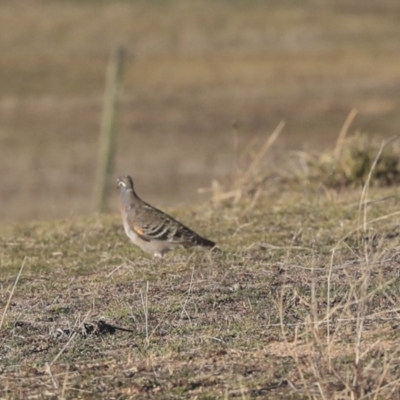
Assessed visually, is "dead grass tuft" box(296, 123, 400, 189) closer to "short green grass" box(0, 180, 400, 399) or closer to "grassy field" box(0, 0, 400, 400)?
"grassy field" box(0, 0, 400, 400)

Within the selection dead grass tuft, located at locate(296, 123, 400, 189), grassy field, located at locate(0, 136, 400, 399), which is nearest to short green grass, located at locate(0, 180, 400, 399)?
grassy field, located at locate(0, 136, 400, 399)

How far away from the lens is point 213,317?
19.9 ft

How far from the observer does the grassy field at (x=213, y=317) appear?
497 centimetres

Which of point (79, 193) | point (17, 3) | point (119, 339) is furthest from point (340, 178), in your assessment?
point (17, 3)

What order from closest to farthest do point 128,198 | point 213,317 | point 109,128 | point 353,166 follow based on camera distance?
point 213,317
point 128,198
point 353,166
point 109,128

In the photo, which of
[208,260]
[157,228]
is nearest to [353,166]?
[157,228]

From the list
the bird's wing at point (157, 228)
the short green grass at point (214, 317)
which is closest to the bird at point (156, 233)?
the bird's wing at point (157, 228)

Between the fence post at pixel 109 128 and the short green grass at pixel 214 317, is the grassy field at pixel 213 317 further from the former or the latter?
the fence post at pixel 109 128

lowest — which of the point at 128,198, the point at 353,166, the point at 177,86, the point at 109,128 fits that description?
the point at 177,86

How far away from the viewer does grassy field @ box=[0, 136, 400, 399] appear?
4.97 meters

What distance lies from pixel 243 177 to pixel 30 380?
6.65 meters

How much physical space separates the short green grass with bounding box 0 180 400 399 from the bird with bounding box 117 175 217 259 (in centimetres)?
11

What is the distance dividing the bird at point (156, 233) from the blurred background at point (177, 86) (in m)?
4.41

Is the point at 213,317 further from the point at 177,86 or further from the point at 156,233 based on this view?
the point at 177,86
